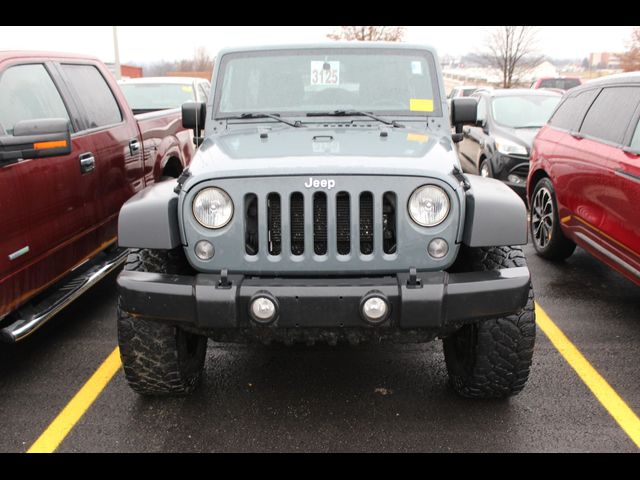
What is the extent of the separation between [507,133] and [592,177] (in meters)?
3.87

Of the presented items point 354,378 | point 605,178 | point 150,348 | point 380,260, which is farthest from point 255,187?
point 605,178

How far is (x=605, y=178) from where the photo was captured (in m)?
4.55

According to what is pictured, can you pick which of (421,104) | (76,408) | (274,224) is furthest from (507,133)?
(76,408)

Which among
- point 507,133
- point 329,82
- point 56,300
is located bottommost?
point 56,300

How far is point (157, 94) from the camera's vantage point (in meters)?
10.3

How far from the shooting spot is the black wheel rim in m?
5.84

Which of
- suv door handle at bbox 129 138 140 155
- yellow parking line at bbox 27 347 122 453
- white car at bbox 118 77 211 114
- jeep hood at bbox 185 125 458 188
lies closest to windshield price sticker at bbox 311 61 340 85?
jeep hood at bbox 185 125 458 188

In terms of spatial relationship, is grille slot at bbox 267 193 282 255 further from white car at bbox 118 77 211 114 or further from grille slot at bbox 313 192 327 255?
white car at bbox 118 77 211 114

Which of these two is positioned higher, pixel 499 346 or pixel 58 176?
pixel 58 176

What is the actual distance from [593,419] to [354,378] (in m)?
1.32

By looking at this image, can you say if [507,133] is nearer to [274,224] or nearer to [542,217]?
[542,217]

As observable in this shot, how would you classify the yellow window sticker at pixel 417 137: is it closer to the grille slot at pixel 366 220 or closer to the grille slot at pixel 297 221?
the grille slot at pixel 366 220

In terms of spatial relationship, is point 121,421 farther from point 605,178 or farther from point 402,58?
point 605,178

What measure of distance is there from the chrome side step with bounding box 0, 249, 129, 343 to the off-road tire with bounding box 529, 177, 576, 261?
3.86 meters
